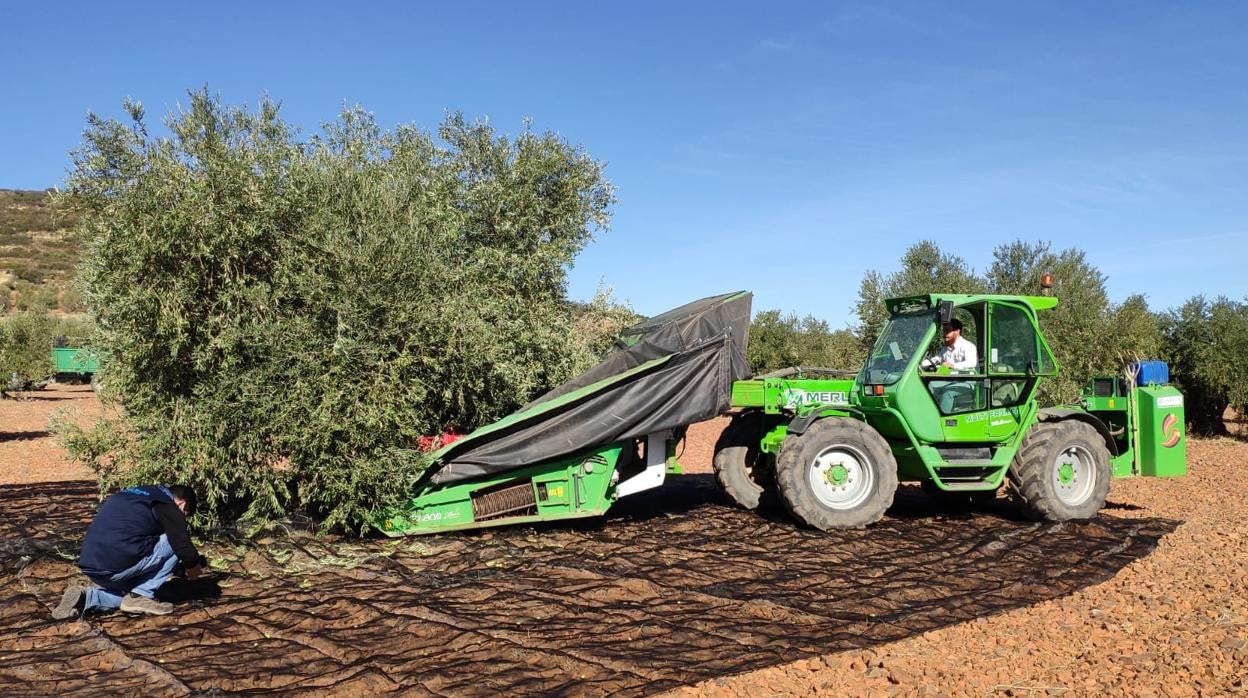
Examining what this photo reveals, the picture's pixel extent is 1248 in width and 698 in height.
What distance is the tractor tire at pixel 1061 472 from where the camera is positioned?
8609mm

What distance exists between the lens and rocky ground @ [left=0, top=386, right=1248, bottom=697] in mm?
4406

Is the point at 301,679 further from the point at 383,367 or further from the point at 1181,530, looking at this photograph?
the point at 1181,530

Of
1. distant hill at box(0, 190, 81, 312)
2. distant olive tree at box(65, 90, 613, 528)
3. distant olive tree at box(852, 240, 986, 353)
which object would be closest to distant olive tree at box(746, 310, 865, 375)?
distant olive tree at box(852, 240, 986, 353)

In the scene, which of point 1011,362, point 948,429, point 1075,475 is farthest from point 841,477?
point 1075,475

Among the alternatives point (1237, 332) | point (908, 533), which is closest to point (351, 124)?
point (908, 533)

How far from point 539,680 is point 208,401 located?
4245 mm

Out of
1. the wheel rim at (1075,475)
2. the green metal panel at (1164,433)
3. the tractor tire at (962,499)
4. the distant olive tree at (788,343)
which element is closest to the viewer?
the wheel rim at (1075,475)

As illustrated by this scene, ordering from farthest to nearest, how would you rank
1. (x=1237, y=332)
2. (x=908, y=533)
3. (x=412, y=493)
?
(x=1237, y=332) < (x=908, y=533) < (x=412, y=493)

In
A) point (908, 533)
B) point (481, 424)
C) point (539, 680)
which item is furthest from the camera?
point (481, 424)

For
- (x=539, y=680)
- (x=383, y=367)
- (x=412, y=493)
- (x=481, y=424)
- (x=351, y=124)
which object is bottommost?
(x=539, y=680)

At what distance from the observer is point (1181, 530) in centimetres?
816

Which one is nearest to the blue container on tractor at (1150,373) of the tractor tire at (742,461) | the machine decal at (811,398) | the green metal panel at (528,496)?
the machine decal at (811,398)

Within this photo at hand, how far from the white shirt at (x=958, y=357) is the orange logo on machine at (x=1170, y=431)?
238cm

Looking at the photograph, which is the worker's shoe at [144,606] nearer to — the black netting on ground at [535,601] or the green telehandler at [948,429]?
the black netting on ground at [535,601]
